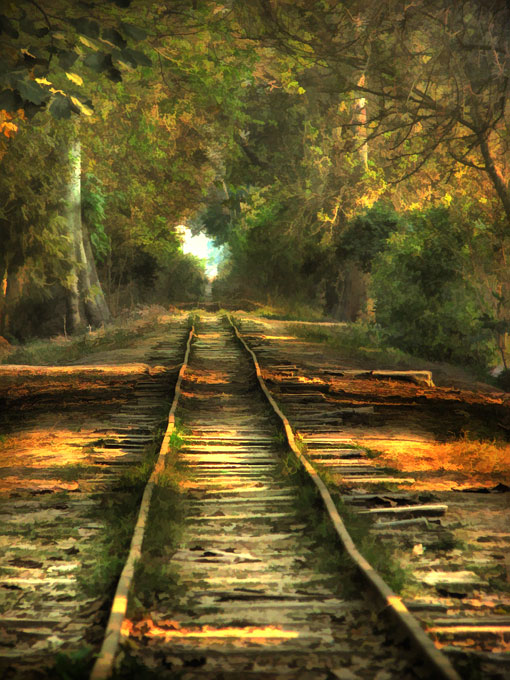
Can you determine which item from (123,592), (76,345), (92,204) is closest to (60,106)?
(123,592)

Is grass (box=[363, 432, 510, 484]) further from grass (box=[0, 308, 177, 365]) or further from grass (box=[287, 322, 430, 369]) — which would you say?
grass (box=[0, 308, 177, 365])

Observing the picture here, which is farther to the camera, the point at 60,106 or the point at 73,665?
the point at 60,106

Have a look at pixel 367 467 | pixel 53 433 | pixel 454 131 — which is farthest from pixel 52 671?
pixel 454 131

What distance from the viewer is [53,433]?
10766mm

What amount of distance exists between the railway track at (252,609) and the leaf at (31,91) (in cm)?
389

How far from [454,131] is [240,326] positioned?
12651 millimetres

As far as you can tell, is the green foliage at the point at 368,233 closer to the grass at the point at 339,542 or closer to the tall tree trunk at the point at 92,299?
the tall tree trunk at the point at 92,299

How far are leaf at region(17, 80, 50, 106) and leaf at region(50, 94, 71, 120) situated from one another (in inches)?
10.7

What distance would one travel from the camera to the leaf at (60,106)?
8.59m

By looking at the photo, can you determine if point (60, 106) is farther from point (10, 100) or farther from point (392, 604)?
point (392, 604)

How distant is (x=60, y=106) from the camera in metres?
8.62

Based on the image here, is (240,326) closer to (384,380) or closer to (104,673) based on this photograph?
(384,380)

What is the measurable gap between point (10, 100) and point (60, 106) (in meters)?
0.49

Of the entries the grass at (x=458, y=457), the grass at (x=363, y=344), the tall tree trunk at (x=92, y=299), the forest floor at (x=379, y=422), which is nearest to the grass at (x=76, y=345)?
the forest floor at (x=379, y=422)
